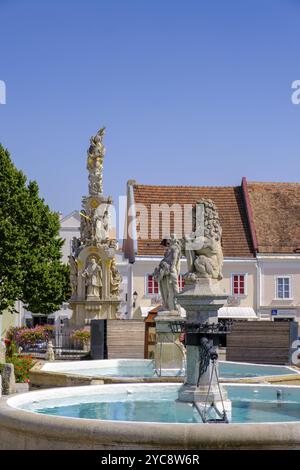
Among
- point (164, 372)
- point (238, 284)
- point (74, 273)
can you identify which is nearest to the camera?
point (164, 372)

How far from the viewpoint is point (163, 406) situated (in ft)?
39.3

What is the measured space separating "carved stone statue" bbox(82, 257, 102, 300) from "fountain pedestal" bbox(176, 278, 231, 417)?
24.7 metres

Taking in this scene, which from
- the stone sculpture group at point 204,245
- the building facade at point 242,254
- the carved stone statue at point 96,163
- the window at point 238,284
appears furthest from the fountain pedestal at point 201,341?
the window at point 238,284

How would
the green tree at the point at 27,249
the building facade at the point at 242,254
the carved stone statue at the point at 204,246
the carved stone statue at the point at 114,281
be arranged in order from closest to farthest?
1. the carved stone statue at the point at 204,246
2. the carved stone statue at the point at 114,281
3. the green tree at the point at 27,249
4. the building facade at the point at 242,254

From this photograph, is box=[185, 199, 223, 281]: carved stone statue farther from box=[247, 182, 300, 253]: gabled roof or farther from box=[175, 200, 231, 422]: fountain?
box=[247, 182, 300, 253]: gabled roof

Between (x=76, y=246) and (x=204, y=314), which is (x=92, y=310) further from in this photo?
(x=204, y=314)

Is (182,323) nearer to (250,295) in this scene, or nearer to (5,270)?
(5,270)

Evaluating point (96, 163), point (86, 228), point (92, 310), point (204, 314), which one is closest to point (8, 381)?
point (204, 314)

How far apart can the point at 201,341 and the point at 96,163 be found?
2647 centimetres

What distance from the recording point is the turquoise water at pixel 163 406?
36.1 feet

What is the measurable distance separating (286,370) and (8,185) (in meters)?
26.5

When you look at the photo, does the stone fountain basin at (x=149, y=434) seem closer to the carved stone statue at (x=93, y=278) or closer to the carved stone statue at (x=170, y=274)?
the carved stone statue at (x=170, y=274)

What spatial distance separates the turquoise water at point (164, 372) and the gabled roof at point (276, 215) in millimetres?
26369

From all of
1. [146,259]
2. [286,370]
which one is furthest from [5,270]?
[286,370]
